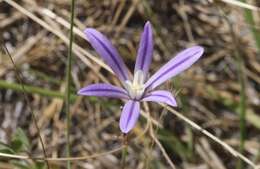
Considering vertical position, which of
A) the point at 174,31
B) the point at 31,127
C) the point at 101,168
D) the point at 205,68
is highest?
the point at 174,31

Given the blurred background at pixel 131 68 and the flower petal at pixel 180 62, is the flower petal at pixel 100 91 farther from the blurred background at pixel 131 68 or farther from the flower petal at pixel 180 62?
the blurred background at pixel 131 68

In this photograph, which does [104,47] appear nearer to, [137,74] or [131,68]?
[137,74]

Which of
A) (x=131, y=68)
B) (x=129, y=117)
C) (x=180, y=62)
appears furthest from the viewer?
(x=131, y=68)

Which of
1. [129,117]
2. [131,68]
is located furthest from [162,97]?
[131,68]

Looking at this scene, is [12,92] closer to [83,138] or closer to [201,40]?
[83,138]

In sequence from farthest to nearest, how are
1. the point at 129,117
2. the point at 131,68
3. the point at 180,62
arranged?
the point at 131,68 → the point at 180,62 → the point at 129,117

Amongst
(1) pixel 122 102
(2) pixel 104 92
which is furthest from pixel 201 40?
A: (2) pixel 104 92

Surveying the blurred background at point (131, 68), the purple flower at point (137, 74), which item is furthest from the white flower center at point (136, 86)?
the blurred background at point (131, 68)
